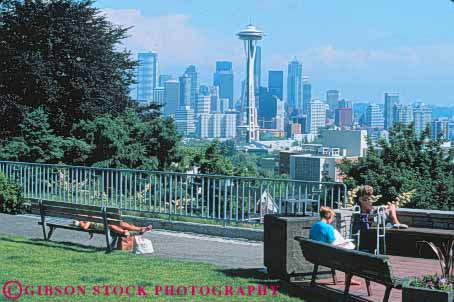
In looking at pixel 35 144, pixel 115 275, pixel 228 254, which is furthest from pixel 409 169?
pixel 115 275

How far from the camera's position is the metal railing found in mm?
16703

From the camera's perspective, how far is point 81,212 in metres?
15.1

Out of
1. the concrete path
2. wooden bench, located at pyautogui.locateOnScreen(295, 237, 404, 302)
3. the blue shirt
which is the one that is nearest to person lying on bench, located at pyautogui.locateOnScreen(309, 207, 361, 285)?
the blue shirt

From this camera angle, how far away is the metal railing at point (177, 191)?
1670 cm

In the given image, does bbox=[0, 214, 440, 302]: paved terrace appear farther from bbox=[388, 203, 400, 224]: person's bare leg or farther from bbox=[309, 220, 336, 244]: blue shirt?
bbox=[388, 203, 400, 224]: person's bare leg

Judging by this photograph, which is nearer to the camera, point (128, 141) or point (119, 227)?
point (119, 227)

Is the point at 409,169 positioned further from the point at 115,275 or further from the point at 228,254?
the point at 115,275

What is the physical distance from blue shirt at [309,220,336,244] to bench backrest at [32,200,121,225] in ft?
13.1

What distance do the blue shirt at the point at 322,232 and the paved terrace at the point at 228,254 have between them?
597 millimetres

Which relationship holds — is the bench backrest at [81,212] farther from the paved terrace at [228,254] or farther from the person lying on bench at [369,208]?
the person lying on bench at [369,208]

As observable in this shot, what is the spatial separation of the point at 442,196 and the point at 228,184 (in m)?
11.9

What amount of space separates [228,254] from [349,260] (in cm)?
475

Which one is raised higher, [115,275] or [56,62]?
[56,62]

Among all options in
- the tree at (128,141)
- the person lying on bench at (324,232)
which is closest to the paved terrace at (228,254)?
the person lying on bench at (324,232)
